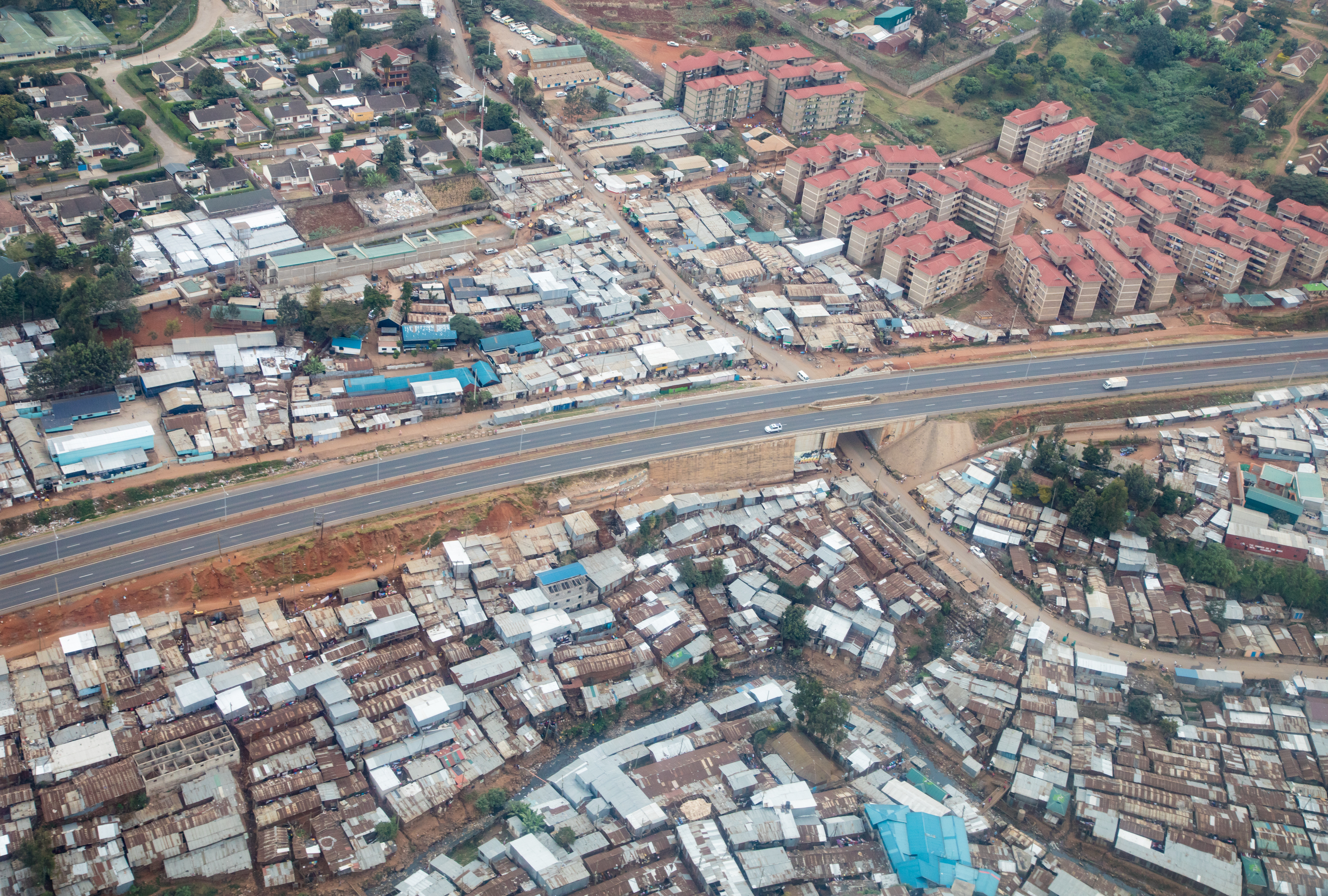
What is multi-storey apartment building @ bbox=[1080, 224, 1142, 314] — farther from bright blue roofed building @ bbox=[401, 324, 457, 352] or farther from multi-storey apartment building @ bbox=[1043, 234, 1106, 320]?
bright blue roofed building @ bbox=[401, 324, 457, 352]

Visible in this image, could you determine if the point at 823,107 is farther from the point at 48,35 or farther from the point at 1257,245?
the point at 48,35

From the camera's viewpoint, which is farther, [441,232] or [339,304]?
[441,232]

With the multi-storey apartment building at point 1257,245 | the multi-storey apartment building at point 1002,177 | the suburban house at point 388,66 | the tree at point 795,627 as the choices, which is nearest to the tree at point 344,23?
the suburban house at point 388,66

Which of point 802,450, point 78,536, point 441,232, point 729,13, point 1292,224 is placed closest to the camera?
point 78,536

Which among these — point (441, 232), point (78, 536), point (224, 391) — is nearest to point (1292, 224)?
point (441, 232)

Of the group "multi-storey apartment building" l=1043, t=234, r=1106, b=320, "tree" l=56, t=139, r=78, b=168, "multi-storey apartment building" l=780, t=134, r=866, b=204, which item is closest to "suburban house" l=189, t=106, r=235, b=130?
"tree" l=56, t=139, r=78, b=168

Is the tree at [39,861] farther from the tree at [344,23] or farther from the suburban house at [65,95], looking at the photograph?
the tree at [344,23]

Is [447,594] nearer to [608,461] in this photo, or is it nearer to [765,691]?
[608,461]

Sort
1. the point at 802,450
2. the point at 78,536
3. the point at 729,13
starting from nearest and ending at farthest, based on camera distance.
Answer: the point at 78,536 → the point at 802,450 → the point at 729,13
